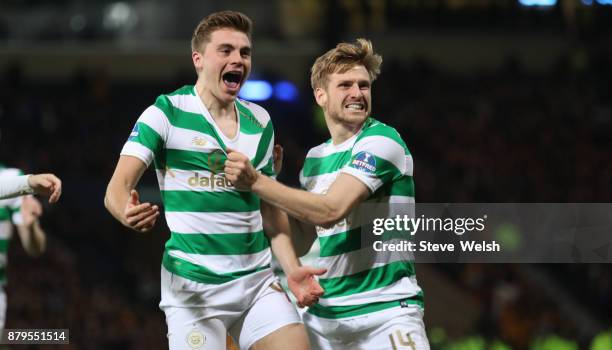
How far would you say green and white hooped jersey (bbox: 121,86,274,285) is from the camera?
4336mm

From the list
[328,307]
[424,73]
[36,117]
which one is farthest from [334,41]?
[328,307]

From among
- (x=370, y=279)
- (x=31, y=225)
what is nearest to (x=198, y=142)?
(x=370, y=279)

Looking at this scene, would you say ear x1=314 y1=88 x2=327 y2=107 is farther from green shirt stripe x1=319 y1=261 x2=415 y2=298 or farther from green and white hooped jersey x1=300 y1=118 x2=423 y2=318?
green shirt stripe x1=319 y1=261 x2=415 y2=298

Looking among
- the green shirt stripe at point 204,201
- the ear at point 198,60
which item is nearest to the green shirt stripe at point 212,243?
the green shirt stripe at point 204,201

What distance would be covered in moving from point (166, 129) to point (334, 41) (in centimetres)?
1181

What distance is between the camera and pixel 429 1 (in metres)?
20.2

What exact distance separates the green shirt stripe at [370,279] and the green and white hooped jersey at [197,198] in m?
0.44

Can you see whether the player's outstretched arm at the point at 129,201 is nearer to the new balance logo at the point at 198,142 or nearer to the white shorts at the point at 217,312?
the new balance logo at the point at 198,142

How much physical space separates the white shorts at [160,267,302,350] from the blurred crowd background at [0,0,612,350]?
26.6 feet

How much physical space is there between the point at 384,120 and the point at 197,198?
1384cm

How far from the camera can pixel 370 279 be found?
4.64 m

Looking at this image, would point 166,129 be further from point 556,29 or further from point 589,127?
point 556,29

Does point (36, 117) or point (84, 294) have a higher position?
point (36, 117)

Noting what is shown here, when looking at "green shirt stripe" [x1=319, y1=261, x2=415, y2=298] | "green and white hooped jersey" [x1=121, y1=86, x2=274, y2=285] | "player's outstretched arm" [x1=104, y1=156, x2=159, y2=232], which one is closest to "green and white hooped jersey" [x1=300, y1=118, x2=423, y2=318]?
"green shirt stripe" [x1=319, y1=261, x2=415, y2=298]
